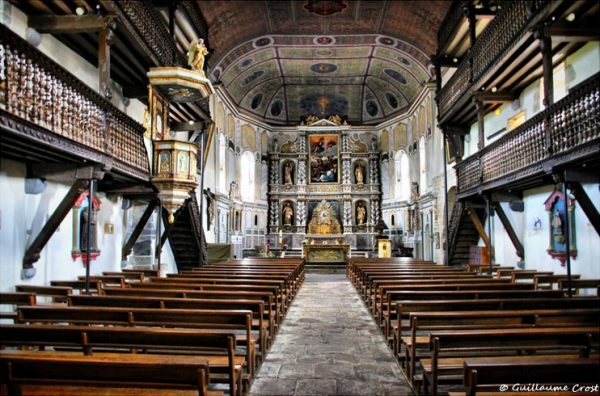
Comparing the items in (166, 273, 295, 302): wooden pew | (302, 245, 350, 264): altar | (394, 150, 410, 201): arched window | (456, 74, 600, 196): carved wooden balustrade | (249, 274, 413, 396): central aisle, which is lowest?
(249, 274, 413, 396): central aisle

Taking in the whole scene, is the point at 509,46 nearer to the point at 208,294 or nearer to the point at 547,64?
the point at 547,64

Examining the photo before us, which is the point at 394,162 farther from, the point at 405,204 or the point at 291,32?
the point at 291,32

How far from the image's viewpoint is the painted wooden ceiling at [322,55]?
59.6ft

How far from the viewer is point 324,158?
98.2 ft

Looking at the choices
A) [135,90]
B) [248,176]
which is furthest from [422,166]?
[135,90]

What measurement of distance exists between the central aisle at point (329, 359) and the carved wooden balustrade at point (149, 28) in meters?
7.08

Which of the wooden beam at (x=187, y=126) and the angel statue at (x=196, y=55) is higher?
the angel statue at (x=196, y=55)

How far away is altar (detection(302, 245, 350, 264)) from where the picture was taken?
22000 millimetres

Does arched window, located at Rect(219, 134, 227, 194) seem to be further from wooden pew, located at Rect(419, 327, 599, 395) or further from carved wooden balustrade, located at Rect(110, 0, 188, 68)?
wooden pew, located at Rect(419, 327, 599, 395)

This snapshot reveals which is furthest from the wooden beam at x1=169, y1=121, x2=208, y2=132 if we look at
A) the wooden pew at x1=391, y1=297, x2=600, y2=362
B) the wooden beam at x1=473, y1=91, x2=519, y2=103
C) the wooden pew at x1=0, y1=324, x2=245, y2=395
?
the wooden pew at x1=0, y1=324, x2=245, y2=395

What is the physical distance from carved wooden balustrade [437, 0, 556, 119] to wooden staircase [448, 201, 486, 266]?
3.59 metres

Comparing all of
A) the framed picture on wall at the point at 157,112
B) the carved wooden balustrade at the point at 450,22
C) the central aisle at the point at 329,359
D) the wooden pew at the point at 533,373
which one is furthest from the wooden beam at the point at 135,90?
the wooden pew at the point at 533,373

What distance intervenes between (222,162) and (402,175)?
1136 centimetres

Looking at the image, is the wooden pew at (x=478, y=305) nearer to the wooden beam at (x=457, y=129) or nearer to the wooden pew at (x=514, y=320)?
the wooden pew at (x=514, y=320)
